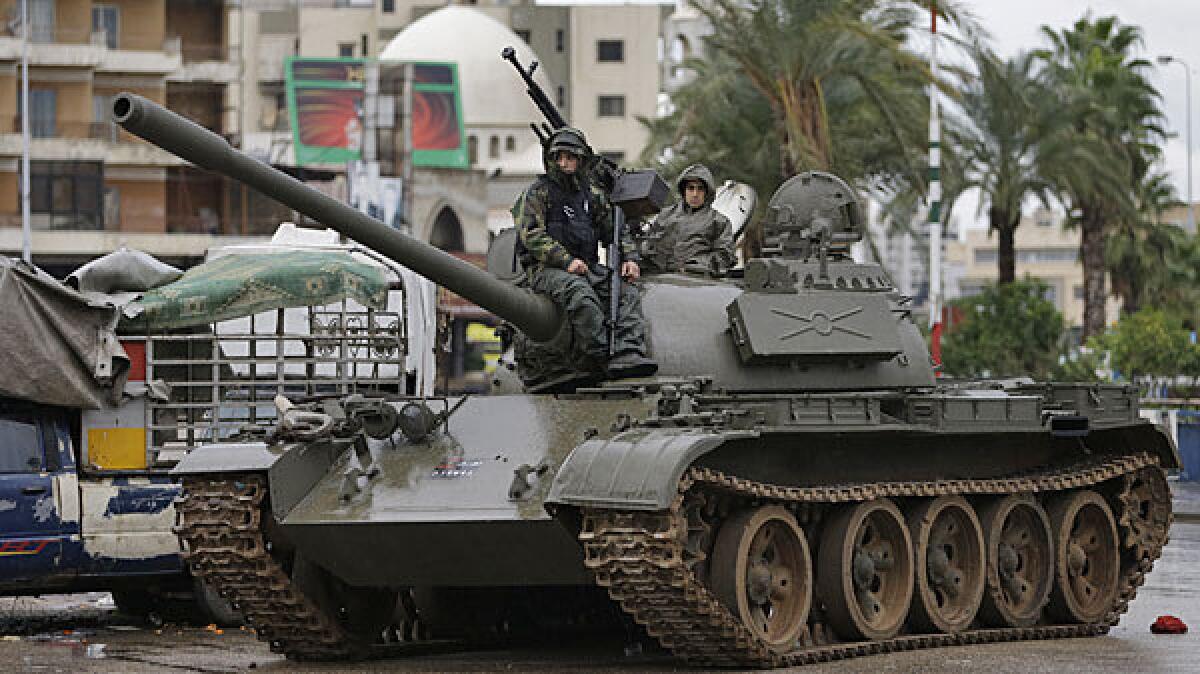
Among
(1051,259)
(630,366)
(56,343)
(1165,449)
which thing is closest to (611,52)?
(1051,259)

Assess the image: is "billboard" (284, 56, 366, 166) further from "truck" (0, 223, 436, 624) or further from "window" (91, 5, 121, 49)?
"truck" (0, 223, 436, 624)

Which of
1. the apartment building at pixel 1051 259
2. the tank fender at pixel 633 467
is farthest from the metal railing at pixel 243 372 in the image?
the apartment building at pixel 1051 259

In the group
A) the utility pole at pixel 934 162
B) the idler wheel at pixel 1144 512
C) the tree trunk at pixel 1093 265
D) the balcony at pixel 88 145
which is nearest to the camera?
the idler wheel at pixel 1144 512

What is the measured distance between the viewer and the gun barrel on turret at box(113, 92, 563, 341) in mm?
12031

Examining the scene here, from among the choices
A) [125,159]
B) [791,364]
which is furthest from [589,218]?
[125,159]

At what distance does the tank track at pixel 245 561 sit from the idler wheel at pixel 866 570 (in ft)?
9.80

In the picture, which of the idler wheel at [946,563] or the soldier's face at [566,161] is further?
the idler wheel at [946,563]

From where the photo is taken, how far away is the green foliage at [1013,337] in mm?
42562

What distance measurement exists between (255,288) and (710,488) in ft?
26.4

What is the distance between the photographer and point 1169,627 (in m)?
15.8

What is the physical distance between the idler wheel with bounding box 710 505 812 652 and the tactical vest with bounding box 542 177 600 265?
217cm

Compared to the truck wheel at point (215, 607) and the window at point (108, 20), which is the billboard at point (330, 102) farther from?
A: the truck wheel at point (215, 607)

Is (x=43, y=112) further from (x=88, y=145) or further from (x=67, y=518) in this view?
(x=67, y=518)

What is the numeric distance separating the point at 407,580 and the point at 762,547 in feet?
6.79
